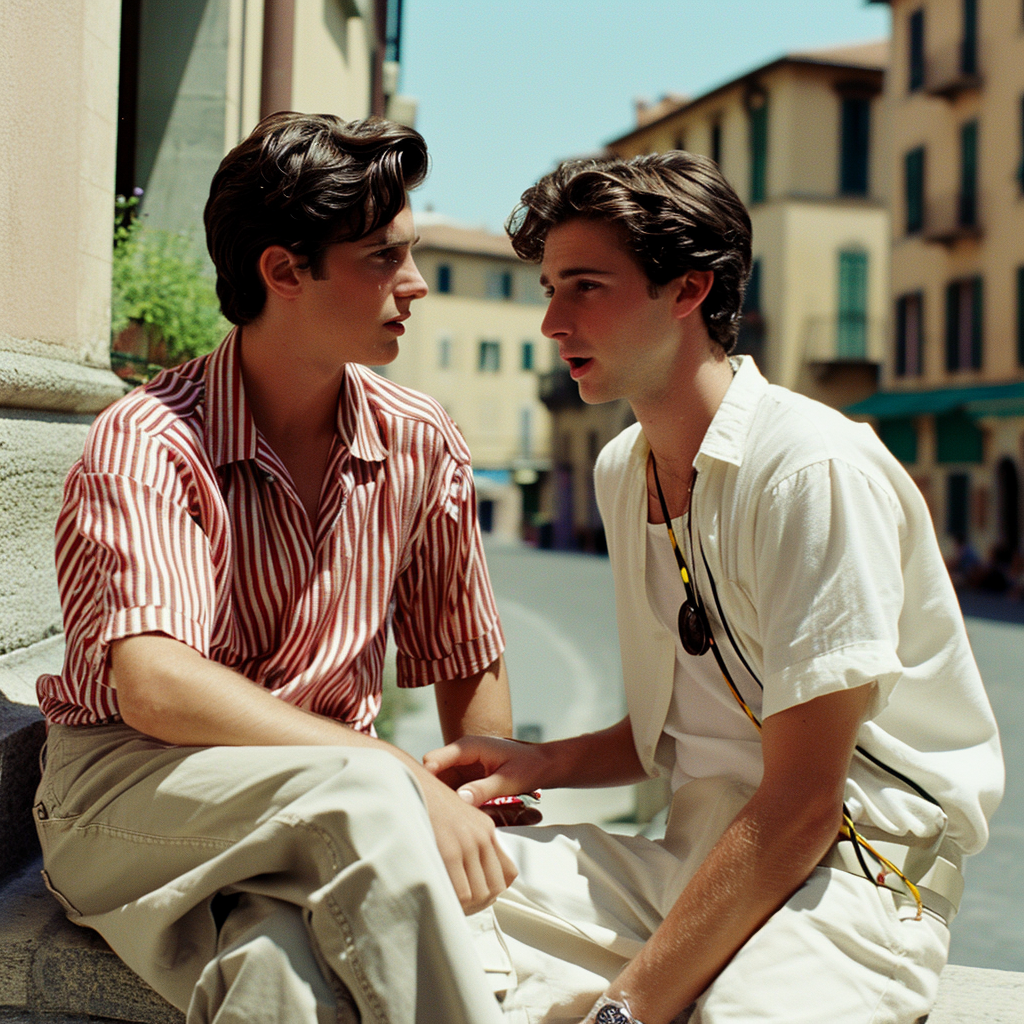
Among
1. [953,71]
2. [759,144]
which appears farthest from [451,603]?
[759,144]

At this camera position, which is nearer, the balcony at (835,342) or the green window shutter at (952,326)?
the green window shutter at (952,326)

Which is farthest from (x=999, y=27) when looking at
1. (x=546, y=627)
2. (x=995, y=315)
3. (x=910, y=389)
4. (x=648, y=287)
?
(x=648, y=287)

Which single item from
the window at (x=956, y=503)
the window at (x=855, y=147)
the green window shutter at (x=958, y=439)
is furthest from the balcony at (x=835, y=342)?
the window at (x=956, y=503)

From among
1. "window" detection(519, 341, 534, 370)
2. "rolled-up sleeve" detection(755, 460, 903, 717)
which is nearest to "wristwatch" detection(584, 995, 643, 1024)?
"rolled-up sleeve" detection(755, 460, 903, 717)

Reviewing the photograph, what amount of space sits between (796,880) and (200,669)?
90 centimetres

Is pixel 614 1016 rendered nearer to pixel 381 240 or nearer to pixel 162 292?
pixel 381 240

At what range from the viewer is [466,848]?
5.82ft

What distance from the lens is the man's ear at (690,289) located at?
2201 millimetres

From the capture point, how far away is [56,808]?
202 centimetres

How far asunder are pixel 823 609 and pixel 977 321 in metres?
25.5

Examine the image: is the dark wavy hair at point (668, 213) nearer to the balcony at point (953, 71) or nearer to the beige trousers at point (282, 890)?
the beige trousers at point (282, 890)

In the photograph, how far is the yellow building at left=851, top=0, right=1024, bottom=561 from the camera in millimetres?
24484

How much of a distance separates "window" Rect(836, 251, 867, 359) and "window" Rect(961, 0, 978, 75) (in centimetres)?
829

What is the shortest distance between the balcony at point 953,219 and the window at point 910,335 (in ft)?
5.02
